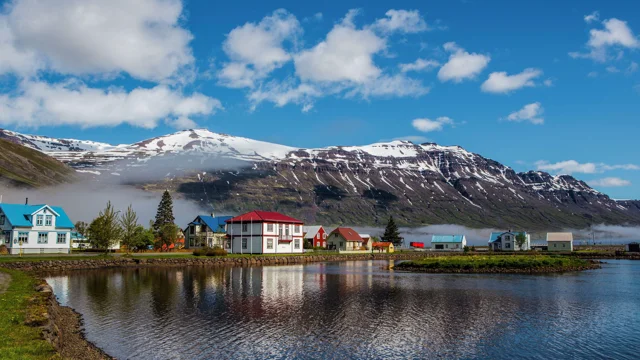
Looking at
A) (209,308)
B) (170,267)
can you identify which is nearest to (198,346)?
(209,308)

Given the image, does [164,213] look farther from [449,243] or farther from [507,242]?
[507,242]

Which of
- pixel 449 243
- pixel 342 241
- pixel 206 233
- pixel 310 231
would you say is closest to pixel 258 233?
pixel 206 233

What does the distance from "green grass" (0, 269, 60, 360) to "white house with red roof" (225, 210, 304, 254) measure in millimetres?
67163

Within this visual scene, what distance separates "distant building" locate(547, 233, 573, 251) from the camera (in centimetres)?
14538

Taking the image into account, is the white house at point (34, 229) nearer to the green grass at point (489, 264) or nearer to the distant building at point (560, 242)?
the green grass at point (489, 264)

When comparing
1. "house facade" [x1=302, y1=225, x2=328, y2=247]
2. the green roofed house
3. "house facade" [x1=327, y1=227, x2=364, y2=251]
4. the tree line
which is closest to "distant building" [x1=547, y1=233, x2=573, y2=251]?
the green roofed house

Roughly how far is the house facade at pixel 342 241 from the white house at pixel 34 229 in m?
75.4

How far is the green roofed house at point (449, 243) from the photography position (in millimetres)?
161625

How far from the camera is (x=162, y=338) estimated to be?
78.8ft

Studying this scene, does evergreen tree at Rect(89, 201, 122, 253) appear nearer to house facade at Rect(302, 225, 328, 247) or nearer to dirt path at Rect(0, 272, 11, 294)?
dirt path at Rect(0, 272, 11, 294)

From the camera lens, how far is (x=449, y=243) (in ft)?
537

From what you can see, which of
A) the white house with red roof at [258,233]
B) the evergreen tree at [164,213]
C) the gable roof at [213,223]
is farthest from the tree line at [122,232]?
the white house with red roof at [258,233]

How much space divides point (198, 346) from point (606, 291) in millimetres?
39223

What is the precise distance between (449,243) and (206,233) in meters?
84.9
